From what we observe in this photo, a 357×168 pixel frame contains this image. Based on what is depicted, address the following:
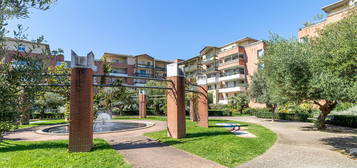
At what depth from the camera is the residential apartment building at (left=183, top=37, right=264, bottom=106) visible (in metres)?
42.7

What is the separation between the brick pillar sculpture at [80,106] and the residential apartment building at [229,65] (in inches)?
1320

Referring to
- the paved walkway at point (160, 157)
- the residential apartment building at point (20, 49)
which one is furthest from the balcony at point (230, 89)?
the residential apartment building at point (20, 49)

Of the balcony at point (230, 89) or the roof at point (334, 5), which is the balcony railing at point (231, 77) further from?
the roof at point (334, 5)

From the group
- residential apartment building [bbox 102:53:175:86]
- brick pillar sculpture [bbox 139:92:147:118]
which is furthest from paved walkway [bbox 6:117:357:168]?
residential apartment building [bbox 102:53:175:86]

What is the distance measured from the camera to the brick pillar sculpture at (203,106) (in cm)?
1603

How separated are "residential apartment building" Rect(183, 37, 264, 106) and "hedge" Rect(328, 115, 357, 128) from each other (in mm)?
19192

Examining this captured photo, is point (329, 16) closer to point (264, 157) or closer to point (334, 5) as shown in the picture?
point (334, 5)

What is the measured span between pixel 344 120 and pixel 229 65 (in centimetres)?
2860

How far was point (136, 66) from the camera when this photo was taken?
57.2m

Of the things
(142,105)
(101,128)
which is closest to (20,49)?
(101,128)

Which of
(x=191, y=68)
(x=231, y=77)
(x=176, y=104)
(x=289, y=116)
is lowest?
(x=289, y=116)

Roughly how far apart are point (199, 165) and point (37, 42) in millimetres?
5888

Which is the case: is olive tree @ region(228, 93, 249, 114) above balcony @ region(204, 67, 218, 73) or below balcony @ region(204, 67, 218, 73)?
below

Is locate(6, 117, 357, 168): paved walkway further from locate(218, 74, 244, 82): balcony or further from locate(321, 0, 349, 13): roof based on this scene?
locate(218, 74, 244, 82): balcony
